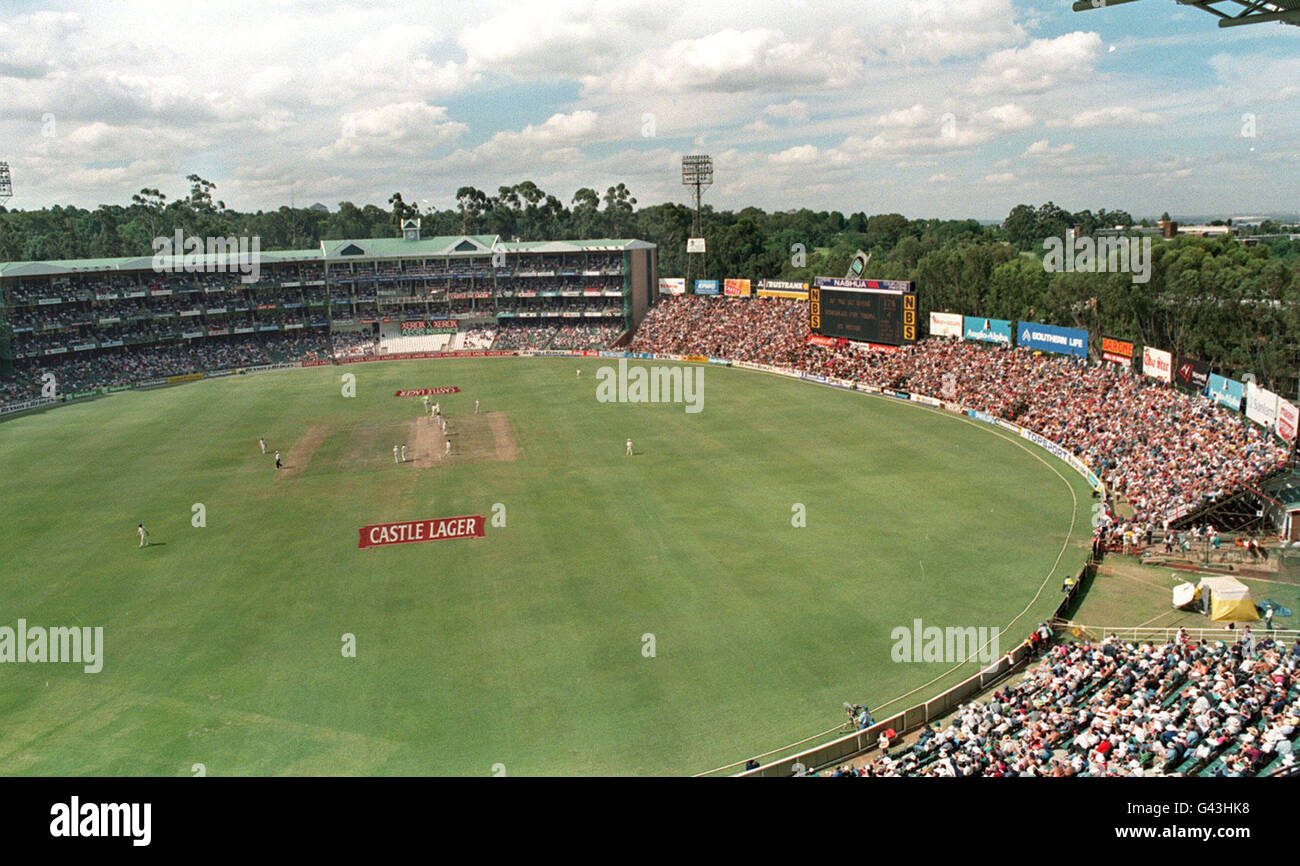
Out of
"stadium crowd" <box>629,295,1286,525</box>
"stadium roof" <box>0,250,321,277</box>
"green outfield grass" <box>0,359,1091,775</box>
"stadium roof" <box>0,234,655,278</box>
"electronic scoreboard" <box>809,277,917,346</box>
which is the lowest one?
"green outfield grass" <box>0,359,1091,775</box>

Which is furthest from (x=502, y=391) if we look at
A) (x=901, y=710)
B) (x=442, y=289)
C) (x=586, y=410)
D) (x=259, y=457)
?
(x=901, y=710)

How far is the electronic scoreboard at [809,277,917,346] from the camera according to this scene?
215 ft

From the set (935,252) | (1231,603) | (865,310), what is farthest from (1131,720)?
(935,252)

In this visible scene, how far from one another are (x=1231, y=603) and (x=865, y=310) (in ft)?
150

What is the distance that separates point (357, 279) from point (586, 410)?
50577 millimetres

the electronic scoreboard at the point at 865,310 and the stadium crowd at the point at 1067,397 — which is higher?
the electronic scoreboard at the point at 865,310

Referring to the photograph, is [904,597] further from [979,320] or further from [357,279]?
[357,279]

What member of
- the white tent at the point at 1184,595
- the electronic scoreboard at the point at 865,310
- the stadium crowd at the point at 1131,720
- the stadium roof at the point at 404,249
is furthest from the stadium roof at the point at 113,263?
the white tent at the point at 1184,595

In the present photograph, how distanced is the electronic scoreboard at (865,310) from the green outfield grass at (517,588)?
40.3ft

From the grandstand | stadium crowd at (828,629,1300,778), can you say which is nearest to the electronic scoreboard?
the grandstand

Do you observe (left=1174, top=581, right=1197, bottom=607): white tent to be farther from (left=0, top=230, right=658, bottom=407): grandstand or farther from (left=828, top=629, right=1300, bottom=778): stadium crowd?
(left=0, top=230, right=658, bottom=407): grandstand

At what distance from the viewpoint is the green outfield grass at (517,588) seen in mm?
21906

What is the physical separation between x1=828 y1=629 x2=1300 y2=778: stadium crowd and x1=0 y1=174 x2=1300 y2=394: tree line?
44872 mm

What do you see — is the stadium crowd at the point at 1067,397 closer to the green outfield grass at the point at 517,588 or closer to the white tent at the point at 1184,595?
the green outfield grass at the point at 517,588
